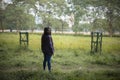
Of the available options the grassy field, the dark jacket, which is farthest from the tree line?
the dark jacket

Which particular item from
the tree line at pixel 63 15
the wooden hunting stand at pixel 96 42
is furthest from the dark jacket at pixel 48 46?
the wooden hunting stand at pixel 96 42

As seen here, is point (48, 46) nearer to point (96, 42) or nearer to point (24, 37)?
point (24, 37)

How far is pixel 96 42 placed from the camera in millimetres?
6805

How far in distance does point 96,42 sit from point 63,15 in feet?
4.31

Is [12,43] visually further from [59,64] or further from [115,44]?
[115,44]

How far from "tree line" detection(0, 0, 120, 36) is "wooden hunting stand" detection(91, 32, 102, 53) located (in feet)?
0.53

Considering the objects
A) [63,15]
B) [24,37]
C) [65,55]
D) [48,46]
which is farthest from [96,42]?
[24,37]

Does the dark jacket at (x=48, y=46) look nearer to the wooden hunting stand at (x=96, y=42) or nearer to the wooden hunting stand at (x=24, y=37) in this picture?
the wooden hunting stand at (x=24, y=37)

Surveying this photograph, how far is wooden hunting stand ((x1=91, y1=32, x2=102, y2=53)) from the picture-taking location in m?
6.76

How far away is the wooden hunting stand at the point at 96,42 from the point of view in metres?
6.76

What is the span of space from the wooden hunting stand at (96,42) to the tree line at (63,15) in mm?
160

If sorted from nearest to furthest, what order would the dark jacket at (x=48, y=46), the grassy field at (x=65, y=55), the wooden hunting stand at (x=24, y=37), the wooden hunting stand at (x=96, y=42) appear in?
the dark jacket at (x=48, y=46) < the grassy field at (x=65, y=55) < the wooden hunting stand at (x=24, y=37) < the wooden hunting stand at (x=96, y=42)

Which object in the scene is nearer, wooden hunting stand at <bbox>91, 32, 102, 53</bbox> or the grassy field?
the grassy field

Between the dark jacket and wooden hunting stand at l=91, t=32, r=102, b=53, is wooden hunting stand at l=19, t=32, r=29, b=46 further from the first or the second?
wooden hunting stand at l=91, t=32, r=102, b=53
